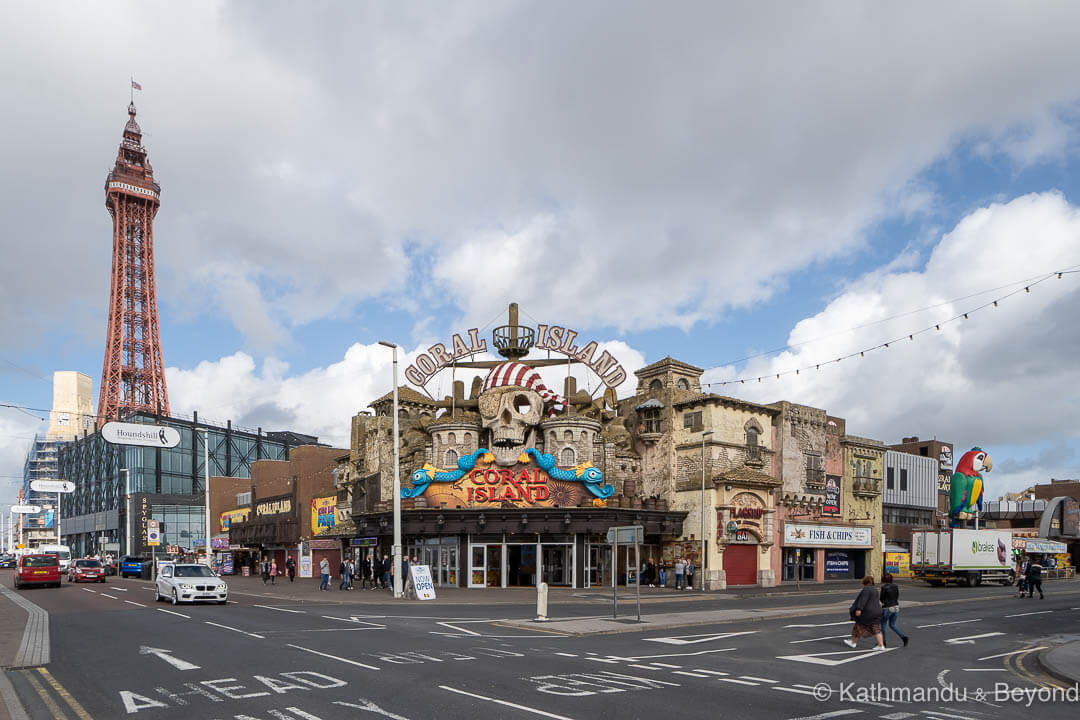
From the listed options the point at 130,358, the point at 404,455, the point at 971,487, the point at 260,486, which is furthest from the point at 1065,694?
the point at 130,358

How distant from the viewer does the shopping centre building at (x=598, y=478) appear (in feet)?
143

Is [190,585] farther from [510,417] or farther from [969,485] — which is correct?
[969,485]

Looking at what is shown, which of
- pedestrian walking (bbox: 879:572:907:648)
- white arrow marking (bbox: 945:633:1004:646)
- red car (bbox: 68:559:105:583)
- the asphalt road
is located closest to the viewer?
the asphalt road

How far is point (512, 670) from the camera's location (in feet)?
48.8

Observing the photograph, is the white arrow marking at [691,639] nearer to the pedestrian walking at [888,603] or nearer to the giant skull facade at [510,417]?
the pedestrian walking at [888,603]

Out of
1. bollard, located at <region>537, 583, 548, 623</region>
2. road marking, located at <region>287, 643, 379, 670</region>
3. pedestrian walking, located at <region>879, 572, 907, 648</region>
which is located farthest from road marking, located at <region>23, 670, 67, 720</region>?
pedestrian walking, located at <region>879, 572, 907, 648</region>

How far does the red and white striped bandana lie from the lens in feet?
162

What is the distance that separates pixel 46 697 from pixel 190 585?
18.6m

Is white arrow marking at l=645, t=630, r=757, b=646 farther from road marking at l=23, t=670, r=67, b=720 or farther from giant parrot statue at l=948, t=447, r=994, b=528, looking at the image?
giant parrot statue at l=948, t=447, r=994, b=528

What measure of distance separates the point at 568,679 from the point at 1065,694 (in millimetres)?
8087

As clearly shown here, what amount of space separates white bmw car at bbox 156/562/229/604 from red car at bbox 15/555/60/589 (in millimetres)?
19653

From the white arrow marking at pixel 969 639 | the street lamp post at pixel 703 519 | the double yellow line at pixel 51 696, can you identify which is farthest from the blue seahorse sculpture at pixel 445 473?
the double yellow line at pixel 51 696

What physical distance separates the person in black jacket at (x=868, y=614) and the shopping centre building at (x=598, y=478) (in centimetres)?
2350

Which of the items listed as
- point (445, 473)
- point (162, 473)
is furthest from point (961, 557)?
point (162, 473)
